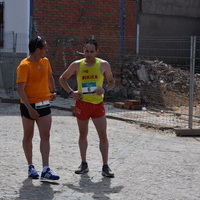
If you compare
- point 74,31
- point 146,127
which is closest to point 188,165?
point 146,127

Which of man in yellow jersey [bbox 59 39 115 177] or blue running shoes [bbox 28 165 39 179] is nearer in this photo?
blue running shoes [bbox 28 165 39 179]

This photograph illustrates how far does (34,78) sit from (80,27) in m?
12.6

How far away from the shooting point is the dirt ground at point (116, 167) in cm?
548

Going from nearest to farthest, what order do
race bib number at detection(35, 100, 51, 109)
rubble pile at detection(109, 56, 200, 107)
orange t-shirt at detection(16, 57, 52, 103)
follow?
orange t-shirt at detection(16, 57, 52, 103)
race bib number at detection(35, 100, 51, 109)
rubble pile at detection(109, 56, 200, 107)

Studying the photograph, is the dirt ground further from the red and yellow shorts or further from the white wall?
the white wall

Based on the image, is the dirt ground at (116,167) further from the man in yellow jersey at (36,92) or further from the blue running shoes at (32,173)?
the man in yellow jersey at (36,92)

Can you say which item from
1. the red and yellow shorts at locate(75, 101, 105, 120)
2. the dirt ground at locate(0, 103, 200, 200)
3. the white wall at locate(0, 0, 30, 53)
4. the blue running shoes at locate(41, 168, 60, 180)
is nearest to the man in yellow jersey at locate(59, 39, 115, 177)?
the red and yellow shorts at locate(75, 101, 105, 120)

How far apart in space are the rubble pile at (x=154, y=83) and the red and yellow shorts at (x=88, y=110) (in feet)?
28.9

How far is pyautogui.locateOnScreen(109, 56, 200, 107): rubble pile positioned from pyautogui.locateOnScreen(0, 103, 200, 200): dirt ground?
506 centimetres

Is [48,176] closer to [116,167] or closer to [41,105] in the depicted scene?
[41,105]

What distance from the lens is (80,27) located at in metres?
18.2

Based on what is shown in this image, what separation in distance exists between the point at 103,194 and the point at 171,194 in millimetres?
760

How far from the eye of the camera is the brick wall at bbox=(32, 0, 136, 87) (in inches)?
689

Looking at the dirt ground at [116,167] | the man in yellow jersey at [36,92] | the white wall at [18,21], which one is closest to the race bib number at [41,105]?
the man in yellow jersey at [36,92]
